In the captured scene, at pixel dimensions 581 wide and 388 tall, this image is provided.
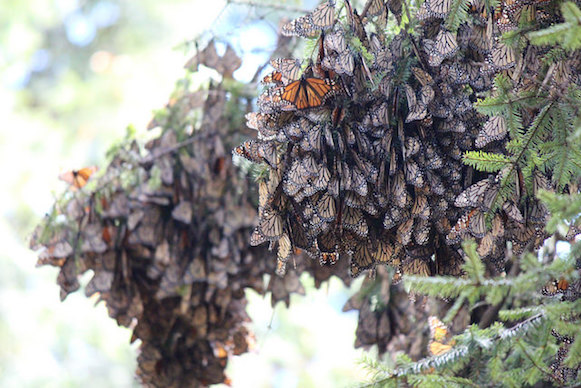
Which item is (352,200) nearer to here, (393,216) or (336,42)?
(393,216)

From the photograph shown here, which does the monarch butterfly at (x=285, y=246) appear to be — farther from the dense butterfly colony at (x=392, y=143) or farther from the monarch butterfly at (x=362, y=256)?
the monarch butterfly at (x=362, y=256)

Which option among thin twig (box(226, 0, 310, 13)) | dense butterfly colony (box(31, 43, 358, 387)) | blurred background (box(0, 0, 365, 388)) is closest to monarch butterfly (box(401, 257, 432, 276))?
dense butterfly colony (box(31, 43, 358, 387))

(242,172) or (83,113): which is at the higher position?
(83,113)

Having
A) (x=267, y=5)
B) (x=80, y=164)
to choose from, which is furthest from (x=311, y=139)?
(x=80, y=164)

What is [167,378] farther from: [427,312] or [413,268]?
[413,268]

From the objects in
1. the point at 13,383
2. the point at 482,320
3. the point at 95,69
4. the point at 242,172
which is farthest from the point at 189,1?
the point at 482,320

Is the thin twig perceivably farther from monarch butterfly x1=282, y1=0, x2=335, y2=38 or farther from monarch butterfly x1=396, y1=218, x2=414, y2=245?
monarch butterfly x1=396, y1=218, x2=414, y2=245
